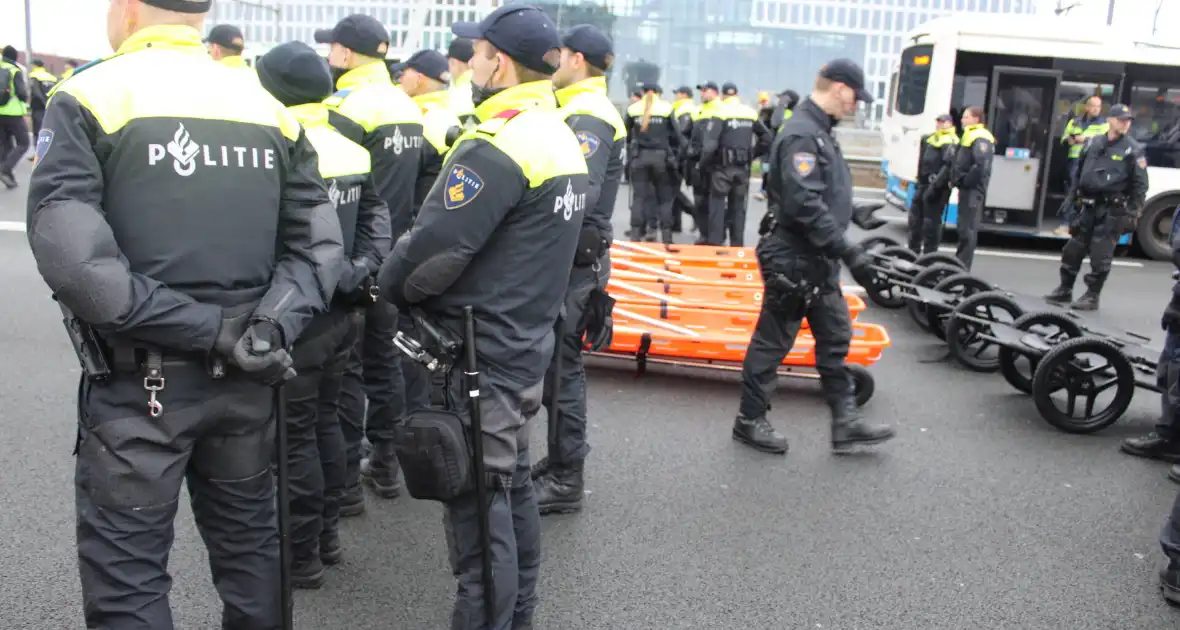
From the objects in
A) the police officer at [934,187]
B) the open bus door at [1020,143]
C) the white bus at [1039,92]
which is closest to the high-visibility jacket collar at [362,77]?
the police officer at [934,187]

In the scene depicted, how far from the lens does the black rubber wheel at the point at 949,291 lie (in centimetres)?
713

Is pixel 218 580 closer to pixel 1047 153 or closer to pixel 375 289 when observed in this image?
pixel 375 289

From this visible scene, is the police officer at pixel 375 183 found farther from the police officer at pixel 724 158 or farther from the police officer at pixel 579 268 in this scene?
the police officer at pixel 724 158

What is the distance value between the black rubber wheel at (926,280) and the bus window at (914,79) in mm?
6431

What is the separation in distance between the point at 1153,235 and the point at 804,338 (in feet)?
28.8

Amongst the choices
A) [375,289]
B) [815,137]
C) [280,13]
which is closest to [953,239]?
[815,137]

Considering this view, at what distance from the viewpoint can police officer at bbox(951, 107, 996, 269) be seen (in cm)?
987

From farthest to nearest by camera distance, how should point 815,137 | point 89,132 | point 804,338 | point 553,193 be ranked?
1. point 804,338
2. point 815,137
3. point 553,193
4. point 89,132

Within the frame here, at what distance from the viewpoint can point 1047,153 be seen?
42.1 ft

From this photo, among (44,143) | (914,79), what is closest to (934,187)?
(914,79)

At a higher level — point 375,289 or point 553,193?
point 553,193

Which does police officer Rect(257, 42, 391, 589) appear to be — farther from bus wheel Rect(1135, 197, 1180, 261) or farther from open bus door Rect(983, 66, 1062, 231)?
bus wheel Rect(1135, 197, 1180, 261)

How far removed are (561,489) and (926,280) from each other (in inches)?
179

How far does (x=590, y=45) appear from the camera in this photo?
14.2 feet
